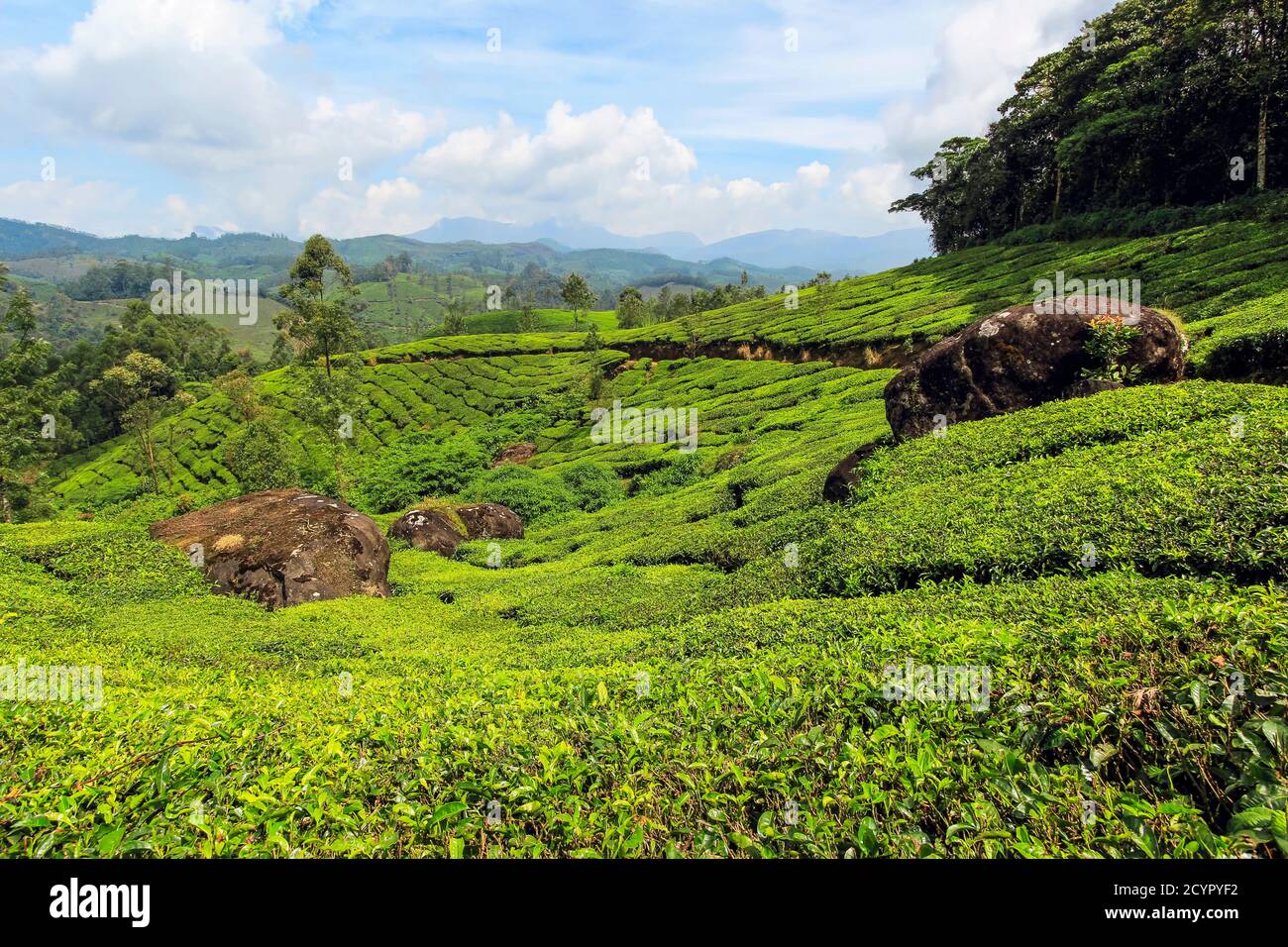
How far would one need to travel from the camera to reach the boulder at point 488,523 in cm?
2900

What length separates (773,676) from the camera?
5.98 metres

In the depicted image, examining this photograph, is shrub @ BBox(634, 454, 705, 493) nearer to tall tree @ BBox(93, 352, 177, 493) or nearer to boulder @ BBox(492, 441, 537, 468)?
boulder @ BBox(492, 441, 537, 468)

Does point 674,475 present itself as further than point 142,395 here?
No

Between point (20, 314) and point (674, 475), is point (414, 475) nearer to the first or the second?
point (674, 475)

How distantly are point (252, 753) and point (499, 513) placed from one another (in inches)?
1004

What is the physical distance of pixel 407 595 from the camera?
18.8 meters

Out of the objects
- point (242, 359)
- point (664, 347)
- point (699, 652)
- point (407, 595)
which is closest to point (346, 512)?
point (407, 595)

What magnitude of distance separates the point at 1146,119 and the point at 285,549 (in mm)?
64071

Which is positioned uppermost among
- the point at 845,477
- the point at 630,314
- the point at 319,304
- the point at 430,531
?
the point at 630,314

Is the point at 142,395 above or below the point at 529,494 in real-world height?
above

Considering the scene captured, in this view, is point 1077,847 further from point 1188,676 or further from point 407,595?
point 407,595

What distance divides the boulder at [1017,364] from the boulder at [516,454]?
36.5 m

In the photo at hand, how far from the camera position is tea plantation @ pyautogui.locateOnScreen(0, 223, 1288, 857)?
3771 millimetres

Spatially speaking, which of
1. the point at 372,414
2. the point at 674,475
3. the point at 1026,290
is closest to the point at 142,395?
the point at 372,414
